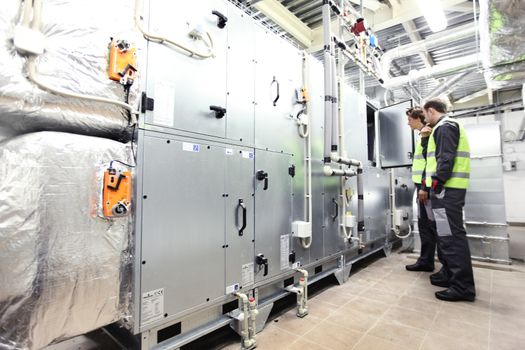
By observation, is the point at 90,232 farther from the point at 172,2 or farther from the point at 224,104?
the point at 172,2

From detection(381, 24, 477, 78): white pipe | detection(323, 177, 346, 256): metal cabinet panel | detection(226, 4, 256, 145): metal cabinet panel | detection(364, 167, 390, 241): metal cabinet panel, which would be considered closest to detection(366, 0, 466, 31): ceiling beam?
detection(381, 24, 477, 78): white pipe

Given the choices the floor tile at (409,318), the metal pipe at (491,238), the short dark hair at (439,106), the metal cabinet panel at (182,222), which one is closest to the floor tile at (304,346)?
the metal cabinet panel at (182,222)

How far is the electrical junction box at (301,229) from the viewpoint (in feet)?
7.54

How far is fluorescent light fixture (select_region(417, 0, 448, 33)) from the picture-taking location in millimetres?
2559

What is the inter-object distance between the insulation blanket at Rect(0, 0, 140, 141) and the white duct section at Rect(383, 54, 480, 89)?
4.10 meters

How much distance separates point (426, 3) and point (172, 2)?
2.49m

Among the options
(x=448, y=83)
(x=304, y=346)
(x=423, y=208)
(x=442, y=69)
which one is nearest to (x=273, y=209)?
(x=304, y=346)

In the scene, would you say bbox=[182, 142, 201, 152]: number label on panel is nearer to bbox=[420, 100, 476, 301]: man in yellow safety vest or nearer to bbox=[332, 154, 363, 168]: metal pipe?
bbox=[332, 154, 363, 168]: metal pipe

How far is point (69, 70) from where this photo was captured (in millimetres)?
1138

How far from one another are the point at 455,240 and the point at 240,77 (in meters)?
2.43

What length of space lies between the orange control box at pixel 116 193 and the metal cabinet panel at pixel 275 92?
3.33 feet

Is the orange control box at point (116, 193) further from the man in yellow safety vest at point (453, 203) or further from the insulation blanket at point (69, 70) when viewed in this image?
the man in yellow safety vest at point (453, 203)

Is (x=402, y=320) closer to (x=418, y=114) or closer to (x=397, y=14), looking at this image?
(x=418, y=114)

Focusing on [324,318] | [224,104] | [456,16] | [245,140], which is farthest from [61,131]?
[456,16]
